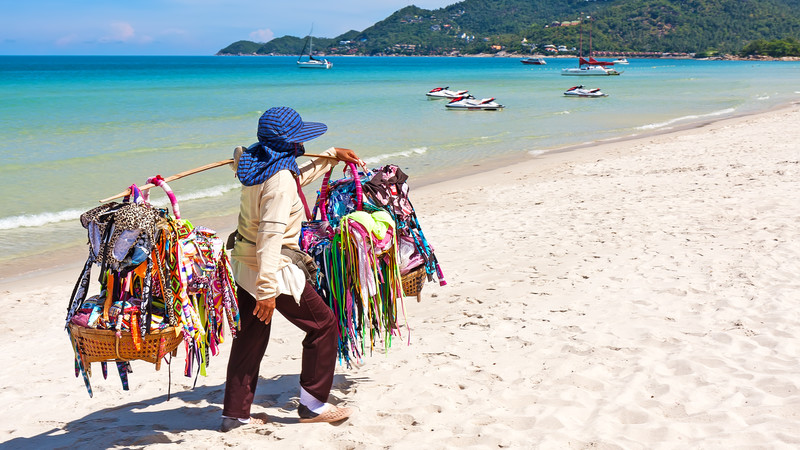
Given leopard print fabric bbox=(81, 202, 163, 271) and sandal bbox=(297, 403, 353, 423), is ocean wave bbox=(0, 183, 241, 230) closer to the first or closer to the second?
sandal bbox=(297, 403, 353, 423)

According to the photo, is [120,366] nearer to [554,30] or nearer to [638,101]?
[638,101]

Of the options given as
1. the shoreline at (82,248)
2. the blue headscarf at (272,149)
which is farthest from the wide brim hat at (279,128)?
the shoreline at (82,248)

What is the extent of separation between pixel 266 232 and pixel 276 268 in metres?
0.18

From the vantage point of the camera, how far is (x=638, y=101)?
3584 cm

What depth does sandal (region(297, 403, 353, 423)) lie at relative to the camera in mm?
3602

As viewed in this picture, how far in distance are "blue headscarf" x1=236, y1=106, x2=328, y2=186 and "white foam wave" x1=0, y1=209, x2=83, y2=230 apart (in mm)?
8817

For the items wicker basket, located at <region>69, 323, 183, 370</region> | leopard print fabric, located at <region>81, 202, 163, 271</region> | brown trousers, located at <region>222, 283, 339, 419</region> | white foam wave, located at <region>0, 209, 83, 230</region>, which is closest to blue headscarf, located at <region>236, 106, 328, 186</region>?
leopard print fabric, located at <region>81, 202, 163, 271</region>

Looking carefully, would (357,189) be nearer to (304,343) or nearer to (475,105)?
(304,343)

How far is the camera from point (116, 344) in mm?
3002

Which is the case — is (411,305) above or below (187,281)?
below

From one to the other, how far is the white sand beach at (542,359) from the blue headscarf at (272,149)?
137cm

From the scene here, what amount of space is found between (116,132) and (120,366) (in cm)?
2208

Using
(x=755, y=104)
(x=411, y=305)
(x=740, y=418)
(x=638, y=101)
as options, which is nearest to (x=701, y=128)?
Result: (x=755, y=104)

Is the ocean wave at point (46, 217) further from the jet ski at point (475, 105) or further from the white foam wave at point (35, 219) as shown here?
the jet ski at point (475, 105)
